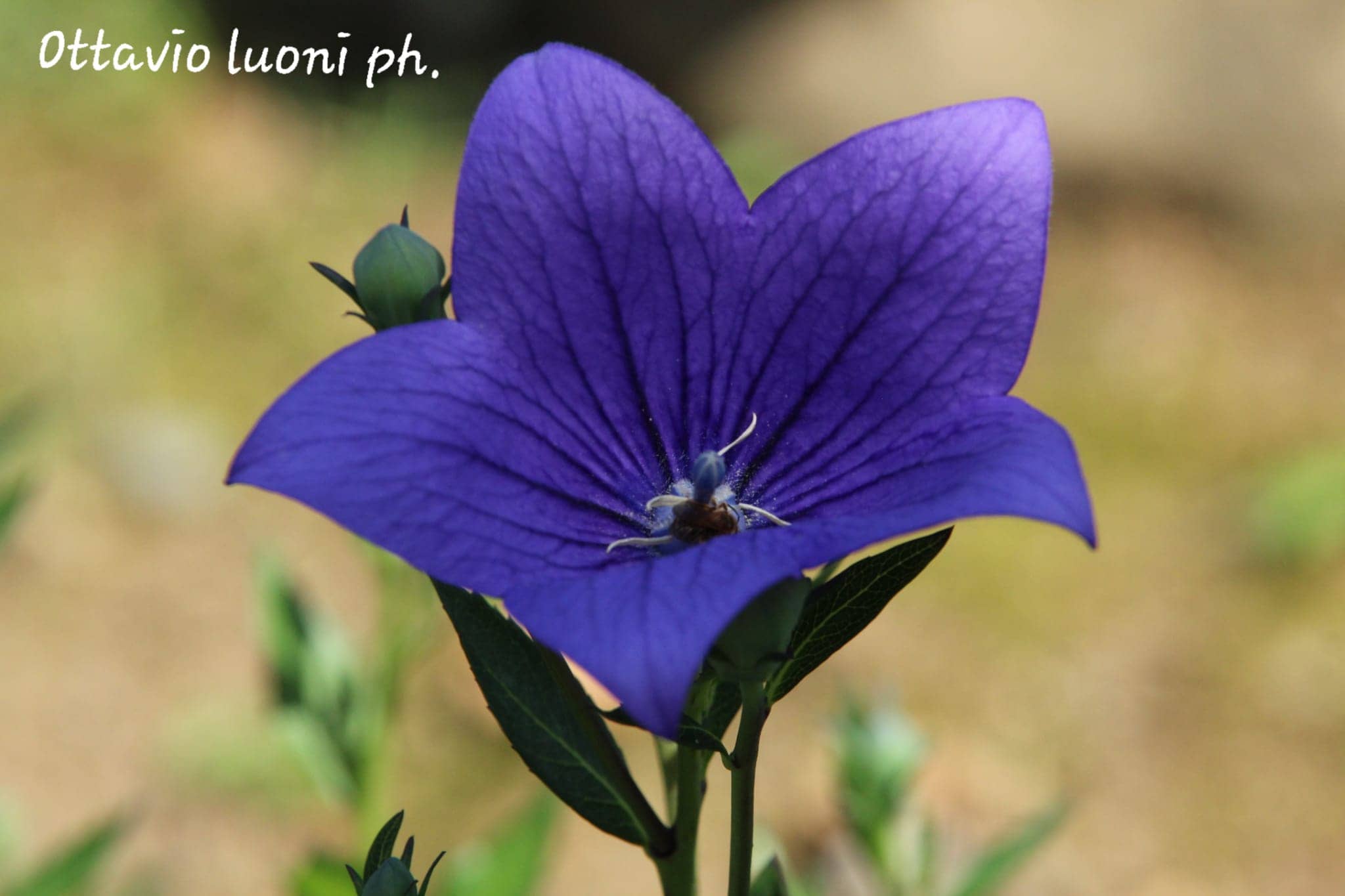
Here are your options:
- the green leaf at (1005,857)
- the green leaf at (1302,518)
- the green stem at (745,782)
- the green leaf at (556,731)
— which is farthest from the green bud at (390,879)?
the green leaf at (1302,518)

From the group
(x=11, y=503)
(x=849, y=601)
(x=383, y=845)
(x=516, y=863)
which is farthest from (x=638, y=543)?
(x=11, y=503)

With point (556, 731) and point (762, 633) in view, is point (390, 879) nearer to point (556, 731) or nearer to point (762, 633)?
point (556, 731)

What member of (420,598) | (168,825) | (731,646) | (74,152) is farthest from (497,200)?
(74,152)

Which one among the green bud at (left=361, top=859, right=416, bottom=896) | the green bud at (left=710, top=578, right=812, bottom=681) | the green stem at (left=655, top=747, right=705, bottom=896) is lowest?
the green bud at (left=361, top=859, right=416, bottom=896)

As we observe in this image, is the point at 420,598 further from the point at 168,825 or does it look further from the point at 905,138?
the point at 168,825

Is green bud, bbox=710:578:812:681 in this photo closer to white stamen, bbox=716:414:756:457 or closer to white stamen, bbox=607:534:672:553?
white stamen, bbox=607:534:672:553

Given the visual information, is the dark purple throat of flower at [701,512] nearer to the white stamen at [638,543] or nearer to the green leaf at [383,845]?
the white stamen at [638,543]

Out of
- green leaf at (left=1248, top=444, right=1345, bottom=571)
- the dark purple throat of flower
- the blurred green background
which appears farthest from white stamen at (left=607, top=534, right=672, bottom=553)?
green leaf at (left=1248, top=444, right=1345, bottom=571)

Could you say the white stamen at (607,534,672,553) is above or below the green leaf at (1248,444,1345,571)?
above
